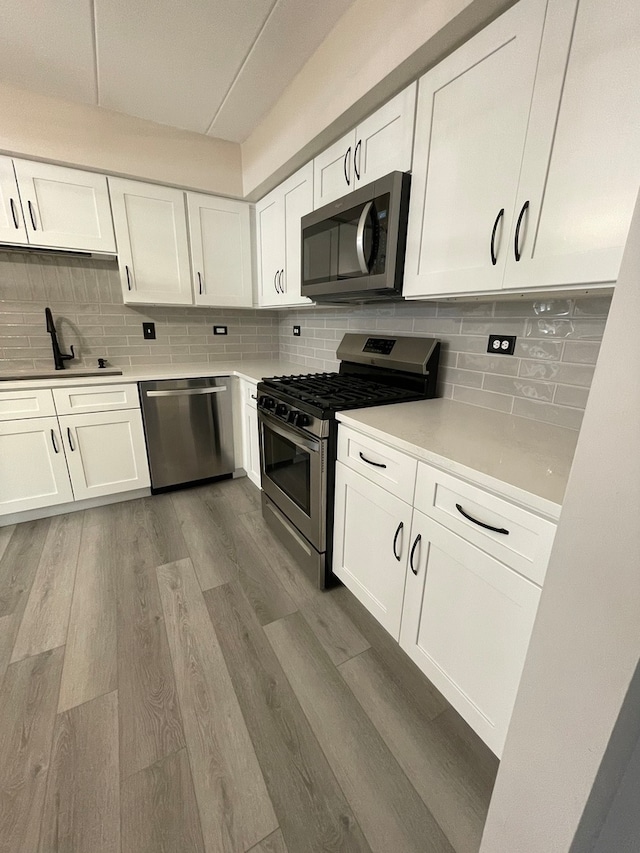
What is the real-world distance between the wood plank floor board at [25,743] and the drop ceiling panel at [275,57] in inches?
111

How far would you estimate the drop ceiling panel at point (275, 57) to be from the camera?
1424 millimetres

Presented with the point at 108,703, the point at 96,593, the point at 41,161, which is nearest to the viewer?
the point at 108,703

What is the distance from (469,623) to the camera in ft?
3.32

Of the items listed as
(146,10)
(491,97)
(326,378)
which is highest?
(146,10)

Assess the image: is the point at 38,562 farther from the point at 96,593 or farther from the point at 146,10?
the point at 146,10

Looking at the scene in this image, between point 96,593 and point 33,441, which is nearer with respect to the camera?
point 96,593

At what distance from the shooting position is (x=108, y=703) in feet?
4.02

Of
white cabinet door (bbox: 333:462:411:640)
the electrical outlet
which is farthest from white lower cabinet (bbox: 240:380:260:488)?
the electrical outlet

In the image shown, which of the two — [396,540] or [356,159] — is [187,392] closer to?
[356,159]

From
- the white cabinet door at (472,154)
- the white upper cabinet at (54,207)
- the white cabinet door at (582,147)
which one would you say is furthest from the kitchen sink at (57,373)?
the white cabinet door at (582,147)

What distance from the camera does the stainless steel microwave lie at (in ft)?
4.55

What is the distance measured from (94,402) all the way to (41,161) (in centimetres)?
147

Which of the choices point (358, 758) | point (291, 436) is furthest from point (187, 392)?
point (358, 758)

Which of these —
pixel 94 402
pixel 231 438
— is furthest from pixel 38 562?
pixel 231 438
